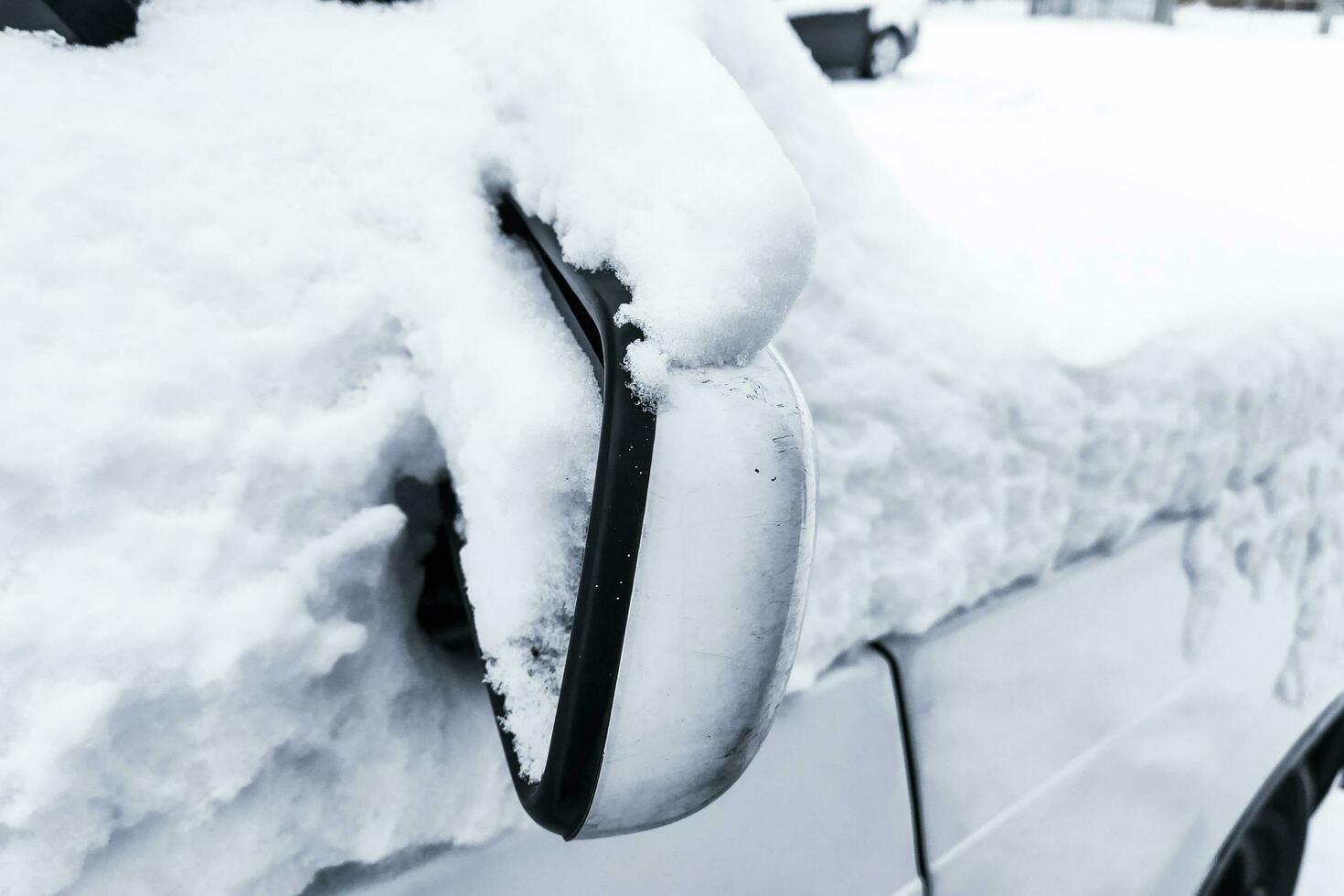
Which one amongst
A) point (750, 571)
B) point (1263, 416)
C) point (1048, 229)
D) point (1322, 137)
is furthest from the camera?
point (1322, 137)

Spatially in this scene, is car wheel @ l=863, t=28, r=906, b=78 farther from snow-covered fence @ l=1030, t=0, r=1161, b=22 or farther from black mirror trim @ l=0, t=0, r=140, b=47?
snow-covered fence @ l=1030, t=0, r=1161, b=22

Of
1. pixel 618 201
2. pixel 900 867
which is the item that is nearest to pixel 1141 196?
pixel 900 867

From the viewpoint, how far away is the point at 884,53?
18.1 ft

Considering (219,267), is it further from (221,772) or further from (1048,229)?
(1048,229)

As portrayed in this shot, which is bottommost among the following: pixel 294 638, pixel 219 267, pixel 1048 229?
pixel 1048 229

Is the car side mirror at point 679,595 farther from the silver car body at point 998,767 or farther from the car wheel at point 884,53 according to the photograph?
the car wheel at point 884,53

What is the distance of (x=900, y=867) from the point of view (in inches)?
43.7

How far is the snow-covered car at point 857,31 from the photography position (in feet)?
14.8

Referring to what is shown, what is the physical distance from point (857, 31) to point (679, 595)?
4.94m

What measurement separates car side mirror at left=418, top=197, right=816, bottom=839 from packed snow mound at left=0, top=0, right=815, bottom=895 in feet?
0.16

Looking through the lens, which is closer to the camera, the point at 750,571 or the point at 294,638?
the point at 750,571

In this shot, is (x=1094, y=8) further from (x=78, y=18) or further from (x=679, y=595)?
(x=679, y=595)

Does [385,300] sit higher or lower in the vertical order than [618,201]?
lower

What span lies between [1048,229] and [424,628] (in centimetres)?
145
